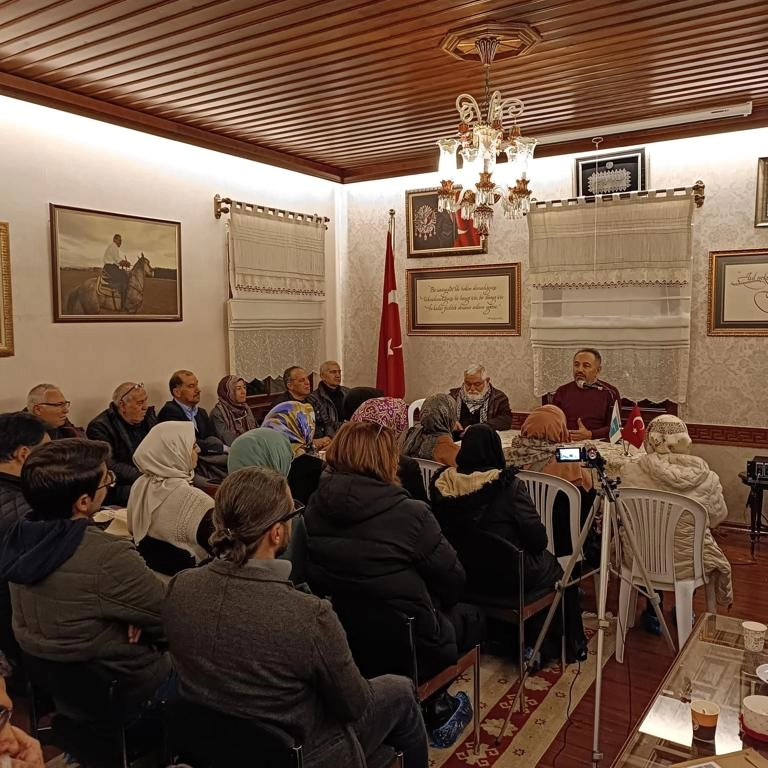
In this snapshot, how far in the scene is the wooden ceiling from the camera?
349cm

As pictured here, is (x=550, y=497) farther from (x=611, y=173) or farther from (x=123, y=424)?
(x=611, y=173)

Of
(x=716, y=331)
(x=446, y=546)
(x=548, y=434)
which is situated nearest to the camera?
(x=446, y=546)

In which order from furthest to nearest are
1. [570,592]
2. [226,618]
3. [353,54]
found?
[353,54]
[570,592]
[226,618]

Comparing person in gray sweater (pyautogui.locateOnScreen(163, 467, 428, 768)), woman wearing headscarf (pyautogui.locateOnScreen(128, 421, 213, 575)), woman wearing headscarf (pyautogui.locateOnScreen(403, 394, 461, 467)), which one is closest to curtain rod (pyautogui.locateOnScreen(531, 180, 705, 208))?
woman wearing headscarf (pyautogui.locateOnScreen(403, 394, 461, 467))

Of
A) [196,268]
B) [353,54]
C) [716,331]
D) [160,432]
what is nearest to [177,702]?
[160,432]

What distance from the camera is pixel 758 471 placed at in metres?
5.03

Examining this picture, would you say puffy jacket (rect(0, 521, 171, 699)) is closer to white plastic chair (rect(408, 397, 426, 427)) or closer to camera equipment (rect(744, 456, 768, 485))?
white plastic chair (rect(408, 397, 426, 427))

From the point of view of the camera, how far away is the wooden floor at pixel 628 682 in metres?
2.75

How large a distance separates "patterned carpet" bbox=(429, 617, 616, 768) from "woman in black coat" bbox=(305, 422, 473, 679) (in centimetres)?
48

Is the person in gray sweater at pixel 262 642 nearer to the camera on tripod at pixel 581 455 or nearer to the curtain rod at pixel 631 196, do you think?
the camera on tripod at pixel 581 455

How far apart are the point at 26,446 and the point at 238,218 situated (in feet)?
12.4

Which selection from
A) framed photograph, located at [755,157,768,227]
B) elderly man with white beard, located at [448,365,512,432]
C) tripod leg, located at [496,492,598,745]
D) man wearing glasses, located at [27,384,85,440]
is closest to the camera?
tripod leg, located at [496,492,598,745]

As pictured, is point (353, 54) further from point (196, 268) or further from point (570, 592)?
point (570, 592)

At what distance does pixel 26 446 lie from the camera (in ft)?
9.14
